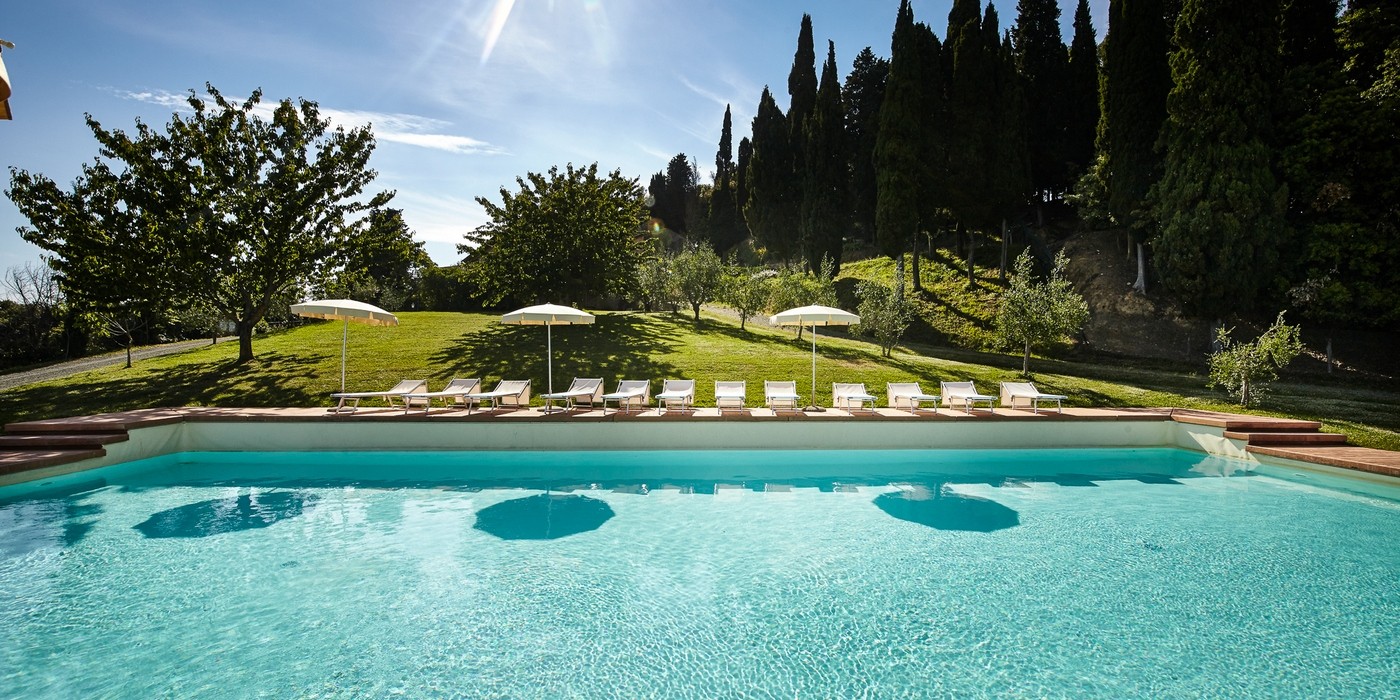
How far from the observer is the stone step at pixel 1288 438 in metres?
11.6

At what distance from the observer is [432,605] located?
5430 mm

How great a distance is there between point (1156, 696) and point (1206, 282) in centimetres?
2177

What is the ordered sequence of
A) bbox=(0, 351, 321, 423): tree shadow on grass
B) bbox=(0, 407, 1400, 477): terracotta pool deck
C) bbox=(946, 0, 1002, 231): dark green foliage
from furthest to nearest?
1. bbox=(946, 0, 1002, 231): dark green foliage
2. bbox=(0, 351, 321, 423): tree shadow on grass
3. bbox=(0, 407, 1400, 477): terracotta pool deck

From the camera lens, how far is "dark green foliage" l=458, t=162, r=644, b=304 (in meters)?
23.9

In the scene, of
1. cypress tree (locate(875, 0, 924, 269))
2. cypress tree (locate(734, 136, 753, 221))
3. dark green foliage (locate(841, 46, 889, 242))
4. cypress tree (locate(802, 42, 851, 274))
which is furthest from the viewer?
cypress tree (locate(734, 136, 753, 221))

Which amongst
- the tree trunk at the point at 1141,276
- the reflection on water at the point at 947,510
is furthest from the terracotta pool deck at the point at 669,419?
the tree trunk at the point at 1141,276

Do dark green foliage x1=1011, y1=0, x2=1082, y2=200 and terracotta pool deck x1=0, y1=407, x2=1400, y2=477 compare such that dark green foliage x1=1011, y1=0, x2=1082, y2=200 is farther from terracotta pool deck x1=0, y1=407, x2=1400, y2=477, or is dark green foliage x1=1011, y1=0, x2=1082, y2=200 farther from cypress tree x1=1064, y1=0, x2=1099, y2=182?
terracotta pool deck x1=0, y1=407, x2=1400, y2=477

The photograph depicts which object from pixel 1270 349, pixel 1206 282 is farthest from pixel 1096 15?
pixel 1270 349

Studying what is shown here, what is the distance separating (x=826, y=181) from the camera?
3647cm

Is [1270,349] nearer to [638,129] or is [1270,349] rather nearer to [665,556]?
[665,556]

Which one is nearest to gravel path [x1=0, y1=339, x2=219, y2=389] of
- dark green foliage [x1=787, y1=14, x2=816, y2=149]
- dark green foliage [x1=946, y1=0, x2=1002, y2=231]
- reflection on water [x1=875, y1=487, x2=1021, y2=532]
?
reflection on water [x1=875, y1=487, x2=1021, y2=532]

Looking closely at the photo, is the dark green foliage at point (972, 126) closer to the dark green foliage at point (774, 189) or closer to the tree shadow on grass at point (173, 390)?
the dark green foliage at point (774, 189)

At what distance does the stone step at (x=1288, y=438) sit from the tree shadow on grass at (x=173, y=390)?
64.7ft

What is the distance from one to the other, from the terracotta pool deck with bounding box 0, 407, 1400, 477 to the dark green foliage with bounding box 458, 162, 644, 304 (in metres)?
11.2
